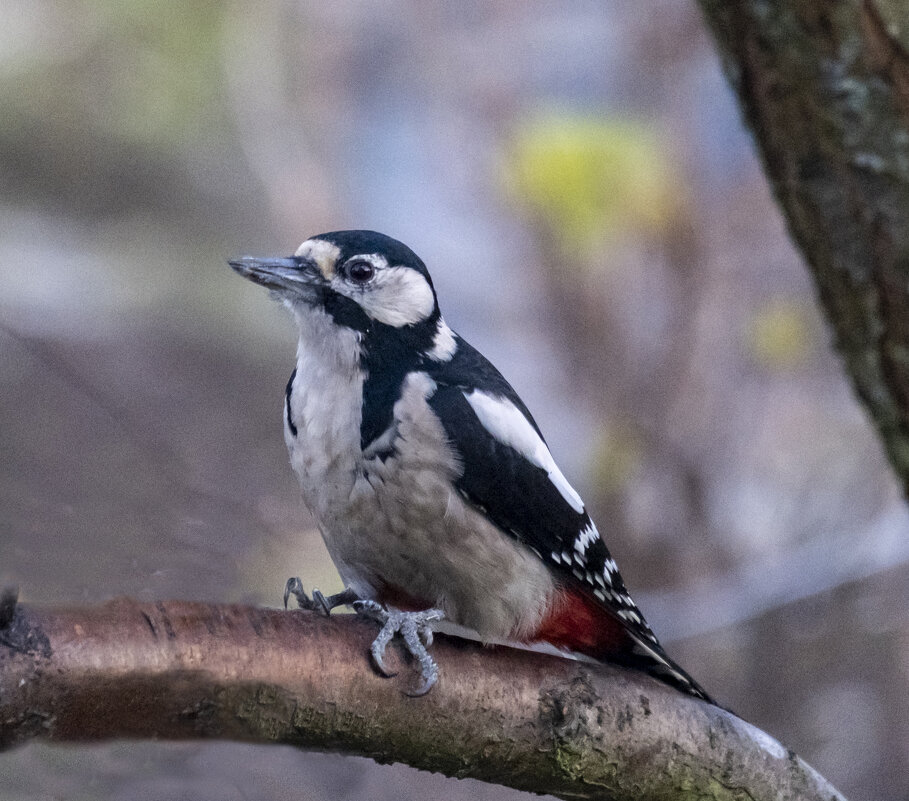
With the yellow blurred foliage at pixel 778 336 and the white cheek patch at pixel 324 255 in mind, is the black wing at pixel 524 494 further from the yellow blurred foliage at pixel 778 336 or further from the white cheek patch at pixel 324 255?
the yellow blurred foliage at pixel 778 336

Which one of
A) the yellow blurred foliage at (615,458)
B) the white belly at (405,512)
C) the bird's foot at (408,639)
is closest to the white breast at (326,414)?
the white belly at (405,512)

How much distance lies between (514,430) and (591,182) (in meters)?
2.44

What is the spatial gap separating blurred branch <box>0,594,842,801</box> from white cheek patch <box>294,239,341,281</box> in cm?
71

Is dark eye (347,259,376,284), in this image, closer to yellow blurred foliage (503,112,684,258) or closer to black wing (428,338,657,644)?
black wing (428,338,657,644)

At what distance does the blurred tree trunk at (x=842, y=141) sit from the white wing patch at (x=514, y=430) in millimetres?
790

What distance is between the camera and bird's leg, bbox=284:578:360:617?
172 cm

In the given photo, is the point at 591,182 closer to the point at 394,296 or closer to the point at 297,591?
the point at 394,296

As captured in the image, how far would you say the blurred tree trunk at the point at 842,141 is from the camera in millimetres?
2207

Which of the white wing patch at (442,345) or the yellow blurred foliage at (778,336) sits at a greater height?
the yellow blurred foliage at (778,336)

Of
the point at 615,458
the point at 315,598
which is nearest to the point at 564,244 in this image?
the point at 615,458

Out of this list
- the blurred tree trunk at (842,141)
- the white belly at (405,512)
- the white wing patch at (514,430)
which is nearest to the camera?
the white belly at (405,512)

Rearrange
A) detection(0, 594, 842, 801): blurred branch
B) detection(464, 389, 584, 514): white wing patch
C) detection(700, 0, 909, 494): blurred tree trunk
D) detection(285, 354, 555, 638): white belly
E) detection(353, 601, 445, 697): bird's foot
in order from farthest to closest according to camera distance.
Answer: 1. detection(700, 0, 909, 494): blurred tree trunk
2. detection(464, 389, 584, 514): white wing patch
3. detection(285, 354, 555, 638): white belly
4. detection(353, 601, 445, 697): bird's foot
5. detection(0, 594, 842, 801): blurred branch

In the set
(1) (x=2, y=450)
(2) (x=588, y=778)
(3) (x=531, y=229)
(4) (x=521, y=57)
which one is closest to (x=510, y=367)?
(3) (x=531, y=229)

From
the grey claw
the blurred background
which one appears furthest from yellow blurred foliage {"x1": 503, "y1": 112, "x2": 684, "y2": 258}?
the grey claw
